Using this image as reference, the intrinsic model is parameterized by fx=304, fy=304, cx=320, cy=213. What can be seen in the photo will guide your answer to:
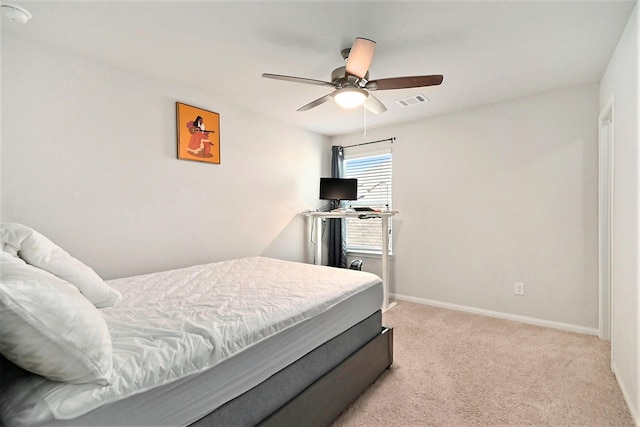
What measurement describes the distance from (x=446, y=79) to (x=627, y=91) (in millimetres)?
1223

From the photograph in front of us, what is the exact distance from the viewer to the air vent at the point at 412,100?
3.17 m

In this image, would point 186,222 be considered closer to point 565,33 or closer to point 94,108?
point 94,108

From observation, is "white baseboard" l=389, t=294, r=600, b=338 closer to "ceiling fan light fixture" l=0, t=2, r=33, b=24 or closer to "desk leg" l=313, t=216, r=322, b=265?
"desk leg" l=313, t=216, r=322, b=265

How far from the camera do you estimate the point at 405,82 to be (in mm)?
2104

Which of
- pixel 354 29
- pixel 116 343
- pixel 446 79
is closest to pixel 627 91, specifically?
pixel 446 79

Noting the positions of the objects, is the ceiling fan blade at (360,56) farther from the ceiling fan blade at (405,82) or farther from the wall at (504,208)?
the wall at (504,208)

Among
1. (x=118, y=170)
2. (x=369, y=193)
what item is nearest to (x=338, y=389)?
(x=118, y=170)

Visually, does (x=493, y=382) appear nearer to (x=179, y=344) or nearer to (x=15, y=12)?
(x=179, y=344)

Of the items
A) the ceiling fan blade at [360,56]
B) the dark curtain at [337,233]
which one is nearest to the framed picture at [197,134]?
the ceiling fan blade at [360,56]

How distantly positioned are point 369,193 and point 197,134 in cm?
243

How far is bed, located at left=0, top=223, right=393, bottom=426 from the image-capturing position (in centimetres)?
87

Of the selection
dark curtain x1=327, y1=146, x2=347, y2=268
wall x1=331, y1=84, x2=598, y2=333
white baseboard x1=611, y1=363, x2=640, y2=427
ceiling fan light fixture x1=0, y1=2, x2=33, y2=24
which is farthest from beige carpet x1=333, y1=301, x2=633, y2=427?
ceiling fan light fixture x1=0, y1=2, x2=33, y2=24

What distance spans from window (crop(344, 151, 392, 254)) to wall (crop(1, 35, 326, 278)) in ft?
4.77

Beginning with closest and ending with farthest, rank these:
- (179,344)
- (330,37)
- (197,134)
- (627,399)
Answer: (179,344) → (627,399) → (330,37) → (197,134)
